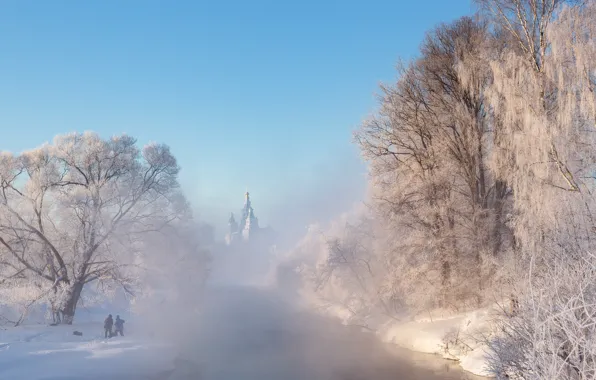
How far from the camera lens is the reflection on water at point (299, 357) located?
14.4 metres

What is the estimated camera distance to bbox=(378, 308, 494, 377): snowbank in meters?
13.8

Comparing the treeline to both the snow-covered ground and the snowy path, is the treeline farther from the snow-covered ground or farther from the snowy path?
the snow-covered ground

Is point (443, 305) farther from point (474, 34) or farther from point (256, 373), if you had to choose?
point (474, 34)

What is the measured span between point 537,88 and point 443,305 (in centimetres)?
1065

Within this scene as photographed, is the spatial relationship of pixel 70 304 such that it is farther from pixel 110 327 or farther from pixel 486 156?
pixel 486 156

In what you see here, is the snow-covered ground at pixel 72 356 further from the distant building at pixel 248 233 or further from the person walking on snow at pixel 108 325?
the distant building at pixel 248 233

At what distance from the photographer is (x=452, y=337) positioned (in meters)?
16.0

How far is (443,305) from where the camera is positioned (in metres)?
18.7

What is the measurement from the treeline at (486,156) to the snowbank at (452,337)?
0.95 metres

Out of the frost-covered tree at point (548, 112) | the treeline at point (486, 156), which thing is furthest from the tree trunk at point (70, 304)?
the frost-covered tree at point (548, 112)

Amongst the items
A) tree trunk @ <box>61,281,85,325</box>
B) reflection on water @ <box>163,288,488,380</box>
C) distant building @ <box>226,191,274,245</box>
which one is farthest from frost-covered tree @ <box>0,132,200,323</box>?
distant building @ <box>226,191,274,245</box>

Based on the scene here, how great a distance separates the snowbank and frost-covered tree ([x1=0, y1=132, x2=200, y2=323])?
47.5ft

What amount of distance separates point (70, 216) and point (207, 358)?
10729 mm

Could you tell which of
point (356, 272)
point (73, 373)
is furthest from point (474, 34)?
point (73, 373)
